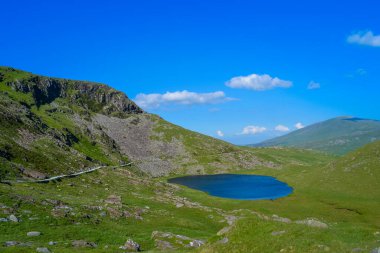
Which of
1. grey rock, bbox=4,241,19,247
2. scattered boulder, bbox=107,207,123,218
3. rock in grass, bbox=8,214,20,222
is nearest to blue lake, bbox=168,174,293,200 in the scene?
scattered boulder, bbox=107,207,123,218

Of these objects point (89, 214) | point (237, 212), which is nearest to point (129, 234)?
point (89, 214)

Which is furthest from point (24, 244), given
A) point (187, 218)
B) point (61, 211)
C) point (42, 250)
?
point (187, 218)

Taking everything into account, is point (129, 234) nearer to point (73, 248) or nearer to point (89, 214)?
point (89, 214)

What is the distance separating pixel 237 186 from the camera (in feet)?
523

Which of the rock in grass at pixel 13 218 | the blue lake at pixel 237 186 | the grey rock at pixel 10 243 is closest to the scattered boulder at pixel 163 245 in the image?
the grey rock at pixel 10 243

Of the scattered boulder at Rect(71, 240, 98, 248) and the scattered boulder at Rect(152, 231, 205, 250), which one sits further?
the scattered boulder at Rect(152, 231, 205, 250)

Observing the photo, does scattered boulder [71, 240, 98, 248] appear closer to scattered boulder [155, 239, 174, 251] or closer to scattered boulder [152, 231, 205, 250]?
scattered boulder [155, 239, 174, 251]

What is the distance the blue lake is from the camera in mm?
134825

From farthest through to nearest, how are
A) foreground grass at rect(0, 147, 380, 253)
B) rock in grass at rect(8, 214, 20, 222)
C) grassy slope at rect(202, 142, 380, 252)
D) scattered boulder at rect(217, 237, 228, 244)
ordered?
rock in grass at rect(8, 214, 20, 222), scattered boulder at rect(217, 237, 228, 244), foreground grass at rect(0, 147, 380, 253), grassy slope at rect(202, 142, 380, 252)

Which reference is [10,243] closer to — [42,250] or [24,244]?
[24,244]

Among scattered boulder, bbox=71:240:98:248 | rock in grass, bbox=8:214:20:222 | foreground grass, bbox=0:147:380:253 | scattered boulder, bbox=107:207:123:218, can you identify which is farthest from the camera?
scattered boulder, bbox=107:207:123:218

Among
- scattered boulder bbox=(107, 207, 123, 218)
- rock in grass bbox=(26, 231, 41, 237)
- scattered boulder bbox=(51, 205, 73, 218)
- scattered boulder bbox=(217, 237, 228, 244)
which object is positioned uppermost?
scattered boulder bbox=(217, 237, 228, 244)

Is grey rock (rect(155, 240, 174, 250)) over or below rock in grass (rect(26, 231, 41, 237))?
below

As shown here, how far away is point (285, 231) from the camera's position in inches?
1233
